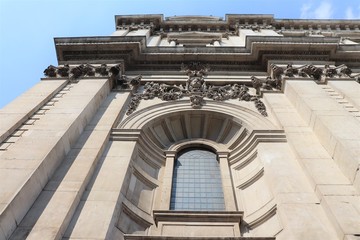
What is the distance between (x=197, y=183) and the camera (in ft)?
38.2

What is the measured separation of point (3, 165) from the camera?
320 inches

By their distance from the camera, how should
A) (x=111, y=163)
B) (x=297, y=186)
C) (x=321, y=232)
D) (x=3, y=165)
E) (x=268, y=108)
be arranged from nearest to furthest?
1. (x=321, y=232)
2. (x=3, y=165)
3. (x=297, y=186)
4. (x=111, y=163)
5. (x=268, y=108)

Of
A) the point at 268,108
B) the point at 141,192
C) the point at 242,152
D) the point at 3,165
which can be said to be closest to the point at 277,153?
the point at 242,152

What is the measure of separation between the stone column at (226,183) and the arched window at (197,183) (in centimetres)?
26

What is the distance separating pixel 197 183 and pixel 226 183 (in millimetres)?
1150

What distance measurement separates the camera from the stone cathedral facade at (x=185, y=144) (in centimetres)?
775

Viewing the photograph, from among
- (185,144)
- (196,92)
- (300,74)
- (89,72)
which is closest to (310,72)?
(300,74)

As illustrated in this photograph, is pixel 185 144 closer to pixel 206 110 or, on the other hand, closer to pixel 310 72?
pixel 206 110

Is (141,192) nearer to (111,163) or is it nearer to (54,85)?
(111,163)

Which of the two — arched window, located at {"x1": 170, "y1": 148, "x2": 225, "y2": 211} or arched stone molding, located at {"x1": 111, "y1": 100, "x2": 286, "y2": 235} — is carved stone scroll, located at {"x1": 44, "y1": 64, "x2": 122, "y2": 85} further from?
arched window, located at {"x1": 170, "y1": 148, "x2": 225, "y2": 211}

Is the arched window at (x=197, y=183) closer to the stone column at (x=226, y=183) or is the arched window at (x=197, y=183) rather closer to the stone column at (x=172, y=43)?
the stone column at (x=226, y=183)

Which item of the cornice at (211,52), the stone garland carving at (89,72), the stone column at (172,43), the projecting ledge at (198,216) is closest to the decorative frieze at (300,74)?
the cornice at (211,52)

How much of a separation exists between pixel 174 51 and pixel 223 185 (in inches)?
361

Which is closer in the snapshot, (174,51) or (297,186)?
(297,186)
